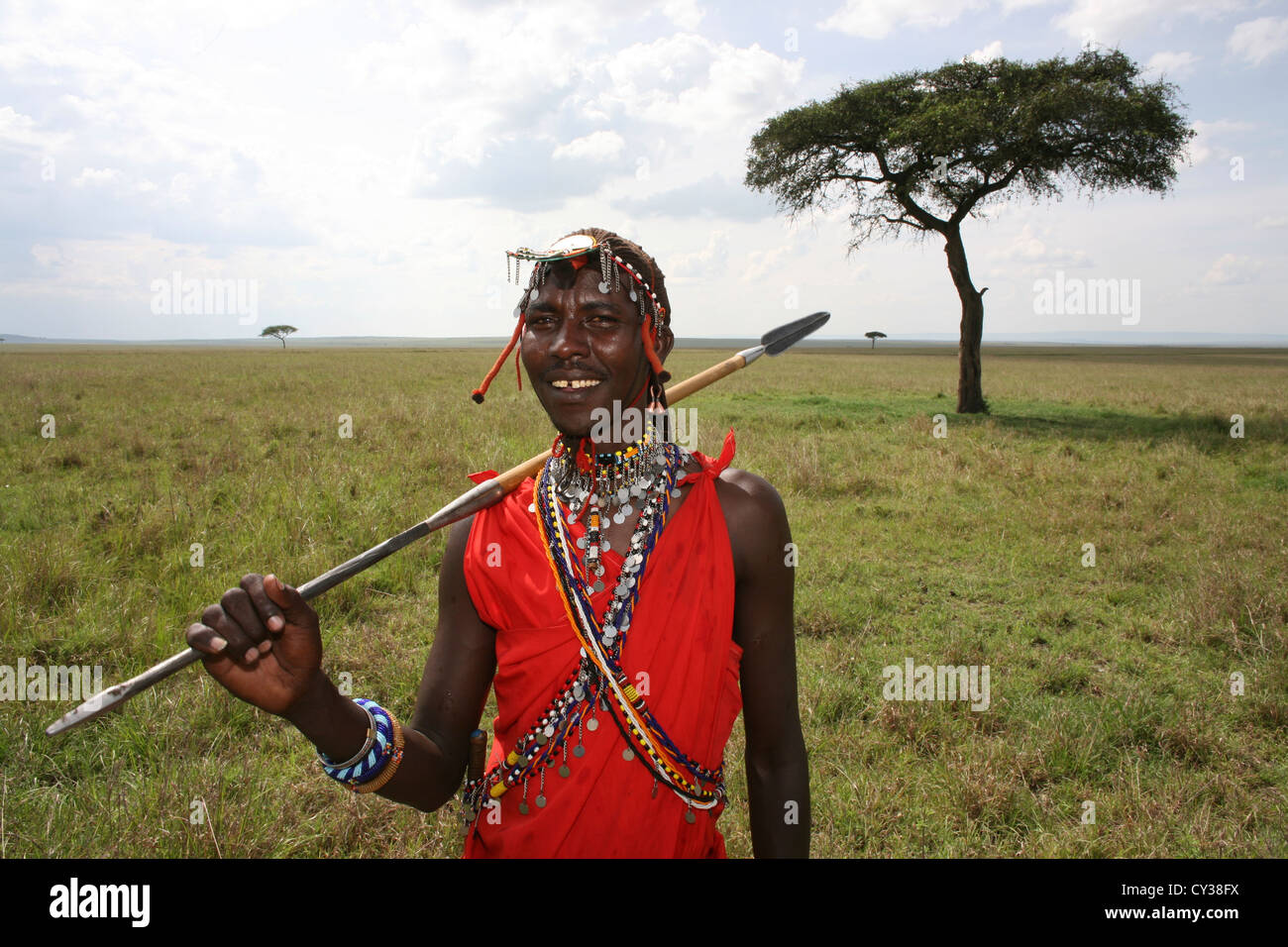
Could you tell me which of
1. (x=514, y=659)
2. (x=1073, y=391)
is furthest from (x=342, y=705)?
(x=1073, y=391)

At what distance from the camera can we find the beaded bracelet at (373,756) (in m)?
1.78

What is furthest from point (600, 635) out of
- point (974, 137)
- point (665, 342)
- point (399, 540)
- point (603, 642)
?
point (974, 137)

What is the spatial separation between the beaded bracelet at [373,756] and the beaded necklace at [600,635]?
289mm

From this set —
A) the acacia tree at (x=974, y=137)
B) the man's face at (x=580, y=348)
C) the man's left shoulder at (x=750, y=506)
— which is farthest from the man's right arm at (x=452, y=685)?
the acacia tree at (x=974, y=137)

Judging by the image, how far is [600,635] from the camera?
6.27 ft

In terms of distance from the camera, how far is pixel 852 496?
9.13 m

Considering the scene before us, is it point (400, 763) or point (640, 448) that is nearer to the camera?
point (400, 763)

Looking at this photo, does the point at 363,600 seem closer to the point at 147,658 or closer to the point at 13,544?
the point at 147,658

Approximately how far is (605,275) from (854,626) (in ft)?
14.3

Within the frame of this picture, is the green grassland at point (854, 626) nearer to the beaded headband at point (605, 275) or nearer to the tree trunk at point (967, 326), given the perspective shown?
the beaded headband at point (605, 275)

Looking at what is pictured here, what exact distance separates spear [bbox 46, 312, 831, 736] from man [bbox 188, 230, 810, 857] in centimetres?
7

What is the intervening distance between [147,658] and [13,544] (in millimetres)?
2725

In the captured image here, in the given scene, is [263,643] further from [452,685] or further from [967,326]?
[967,326]
